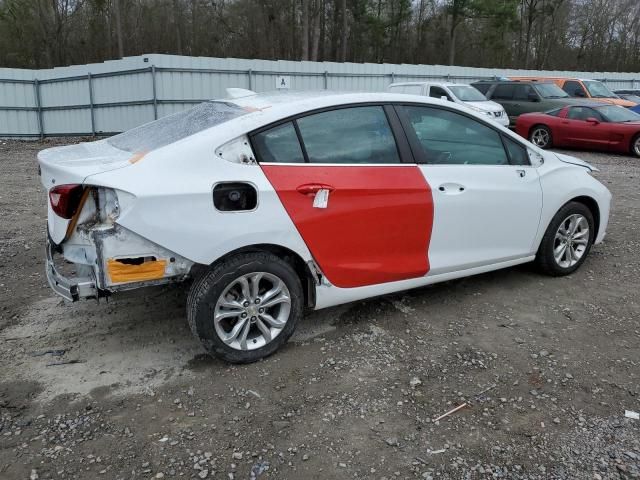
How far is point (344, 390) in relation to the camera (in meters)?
3.17

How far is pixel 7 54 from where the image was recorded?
34750mm

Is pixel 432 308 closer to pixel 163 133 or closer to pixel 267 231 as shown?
pixel 267 231

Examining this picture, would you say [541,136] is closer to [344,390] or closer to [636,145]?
[636,145]

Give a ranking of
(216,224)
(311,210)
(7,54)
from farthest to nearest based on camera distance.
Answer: (7,54) → (311,210) → (216,224)

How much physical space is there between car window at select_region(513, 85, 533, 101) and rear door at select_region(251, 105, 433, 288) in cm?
1427

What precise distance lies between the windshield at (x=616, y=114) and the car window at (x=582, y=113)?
0.14 meters

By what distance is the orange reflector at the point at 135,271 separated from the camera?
301 centimetres

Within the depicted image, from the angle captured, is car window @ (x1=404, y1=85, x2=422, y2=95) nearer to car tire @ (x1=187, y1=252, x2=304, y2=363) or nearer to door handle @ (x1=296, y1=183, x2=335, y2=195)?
door handle @ (x1=296, y1=183, x2=335, y2=195)

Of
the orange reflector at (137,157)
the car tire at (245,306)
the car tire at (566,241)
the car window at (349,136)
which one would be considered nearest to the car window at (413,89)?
the car tire at (566,241)

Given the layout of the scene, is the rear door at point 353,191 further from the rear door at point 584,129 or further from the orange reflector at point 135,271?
the rear door at point 584,129

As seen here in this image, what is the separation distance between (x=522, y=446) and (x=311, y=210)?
5.62ft

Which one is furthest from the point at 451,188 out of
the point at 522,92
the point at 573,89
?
the point at 573,89

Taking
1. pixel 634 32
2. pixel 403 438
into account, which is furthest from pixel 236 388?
pixel 634 32

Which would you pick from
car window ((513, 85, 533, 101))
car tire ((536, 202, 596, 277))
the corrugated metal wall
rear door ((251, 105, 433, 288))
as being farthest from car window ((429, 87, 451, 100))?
rear door ((251, 105, 433, 288))
